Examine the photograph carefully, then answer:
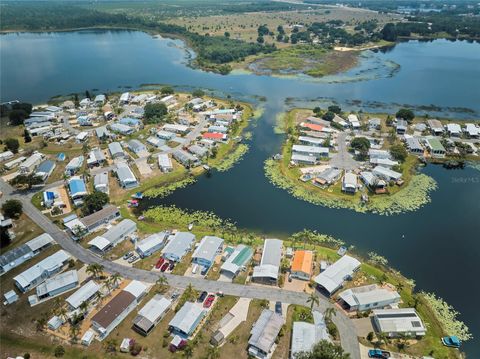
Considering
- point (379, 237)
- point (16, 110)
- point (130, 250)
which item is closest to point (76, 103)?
point (16, 110)

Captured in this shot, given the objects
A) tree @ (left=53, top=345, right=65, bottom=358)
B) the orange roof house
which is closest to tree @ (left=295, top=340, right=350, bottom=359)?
the orange roof house

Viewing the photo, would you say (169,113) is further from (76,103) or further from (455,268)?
(455,268)

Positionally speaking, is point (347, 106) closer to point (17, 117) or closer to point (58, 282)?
point (58, 282)

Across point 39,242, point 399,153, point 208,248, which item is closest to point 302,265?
point 208,248

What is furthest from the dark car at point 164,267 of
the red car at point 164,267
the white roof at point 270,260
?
the white roof at point 270,260

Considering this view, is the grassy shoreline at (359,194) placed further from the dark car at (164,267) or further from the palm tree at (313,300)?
the dark car at (164,267)

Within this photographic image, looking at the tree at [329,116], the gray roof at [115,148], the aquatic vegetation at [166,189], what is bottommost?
the aquatic vegetation at [166,189]
